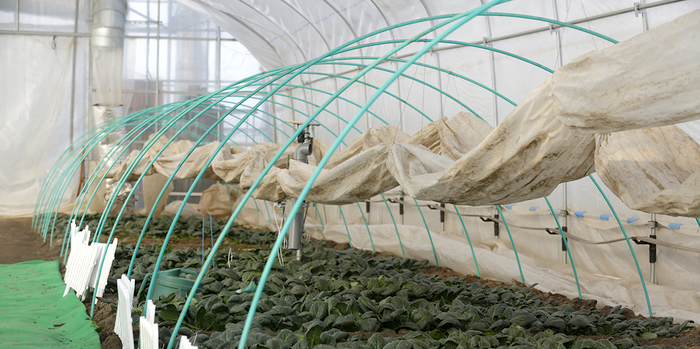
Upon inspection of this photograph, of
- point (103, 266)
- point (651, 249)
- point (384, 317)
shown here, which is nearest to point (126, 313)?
point (103, 266)

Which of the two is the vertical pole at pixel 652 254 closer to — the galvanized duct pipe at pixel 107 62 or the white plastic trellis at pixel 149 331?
the white plastic trellis at pixel 149 331

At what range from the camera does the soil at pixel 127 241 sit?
445cm

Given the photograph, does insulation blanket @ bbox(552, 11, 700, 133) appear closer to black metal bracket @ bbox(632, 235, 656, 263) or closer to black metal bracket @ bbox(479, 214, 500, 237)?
black metal bracket @ bbox(632, 235, 656, 263)

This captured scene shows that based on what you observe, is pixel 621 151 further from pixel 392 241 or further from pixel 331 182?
pixel 392 241

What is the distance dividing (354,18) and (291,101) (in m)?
4.62

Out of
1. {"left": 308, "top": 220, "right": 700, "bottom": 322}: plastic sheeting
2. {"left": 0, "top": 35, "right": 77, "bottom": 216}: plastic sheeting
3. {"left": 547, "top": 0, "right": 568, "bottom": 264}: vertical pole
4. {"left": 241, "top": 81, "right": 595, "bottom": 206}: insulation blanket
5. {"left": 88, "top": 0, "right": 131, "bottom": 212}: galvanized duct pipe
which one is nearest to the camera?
{"left": 241, "top": 81, "right": 595, "bottom": 206}: insulation blanket

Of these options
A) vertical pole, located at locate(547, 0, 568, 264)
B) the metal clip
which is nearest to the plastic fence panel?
vertical pole, located at locate(547, 0, 568, 264)

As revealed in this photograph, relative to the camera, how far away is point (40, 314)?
5207mm

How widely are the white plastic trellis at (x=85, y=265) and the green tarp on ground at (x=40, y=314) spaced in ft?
0.58

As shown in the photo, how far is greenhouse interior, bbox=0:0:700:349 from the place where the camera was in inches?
113

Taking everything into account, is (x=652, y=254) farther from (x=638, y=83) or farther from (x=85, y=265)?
(x=85, y=265)

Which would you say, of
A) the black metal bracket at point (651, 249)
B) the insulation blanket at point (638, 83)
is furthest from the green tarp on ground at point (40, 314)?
the black metal bracket at point (651, 249)

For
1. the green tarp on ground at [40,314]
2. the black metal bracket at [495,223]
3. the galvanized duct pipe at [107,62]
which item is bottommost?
the green tarp on ground at [40,314]

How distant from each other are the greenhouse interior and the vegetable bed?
26 millimetres
